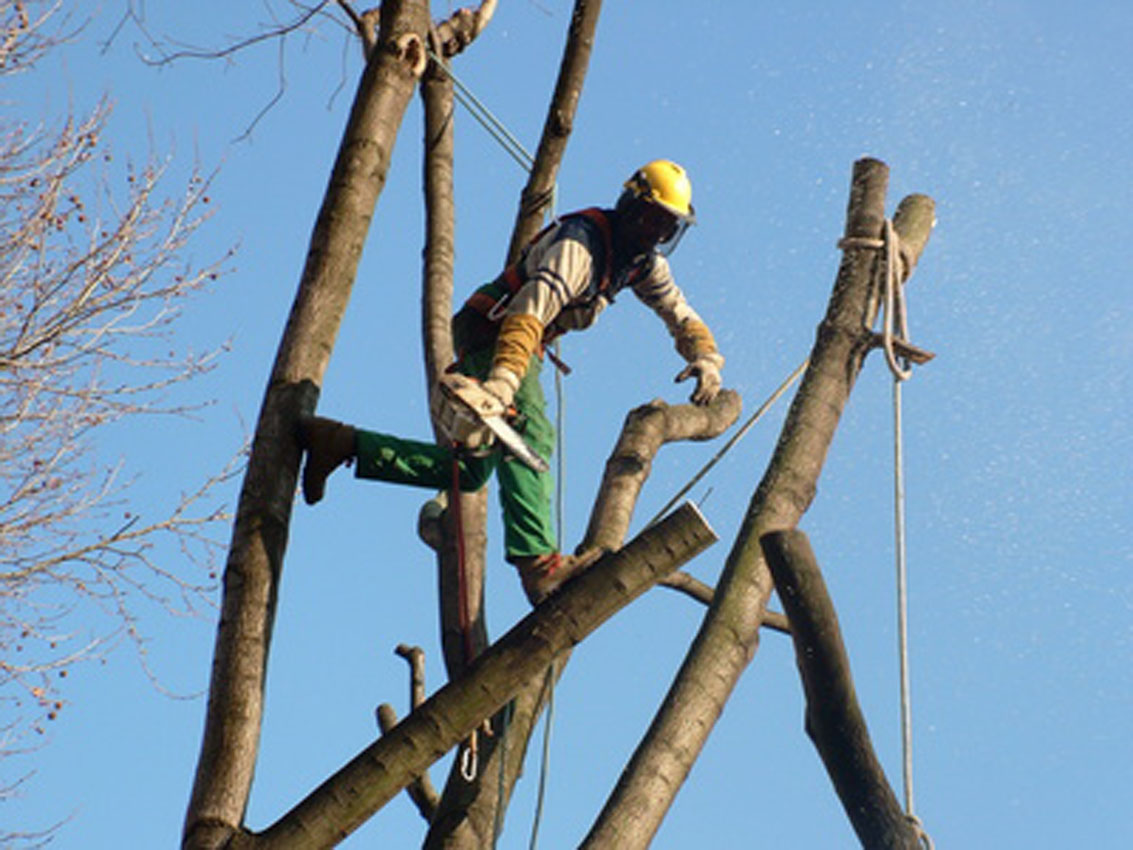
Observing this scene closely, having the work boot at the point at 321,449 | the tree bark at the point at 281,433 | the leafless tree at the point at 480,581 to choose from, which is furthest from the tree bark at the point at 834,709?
the tree bark at the point at 281,433

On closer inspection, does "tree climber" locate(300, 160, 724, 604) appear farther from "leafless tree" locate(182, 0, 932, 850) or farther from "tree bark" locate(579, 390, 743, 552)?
"tree bark" locate(579, 390, 743, 552)

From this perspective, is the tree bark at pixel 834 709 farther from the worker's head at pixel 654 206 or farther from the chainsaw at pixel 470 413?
the worker's head at pixel 654 206

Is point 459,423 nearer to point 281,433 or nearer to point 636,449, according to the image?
point 281,433

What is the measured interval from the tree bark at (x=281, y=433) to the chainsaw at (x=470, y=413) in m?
0.37

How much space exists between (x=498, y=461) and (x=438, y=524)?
2.61 ft

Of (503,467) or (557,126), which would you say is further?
(557,126)

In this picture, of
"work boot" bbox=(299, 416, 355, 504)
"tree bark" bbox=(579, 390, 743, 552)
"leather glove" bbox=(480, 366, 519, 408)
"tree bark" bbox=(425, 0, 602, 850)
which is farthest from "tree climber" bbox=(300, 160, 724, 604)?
"tree bark" bbox=(579, 390, 743, 552)

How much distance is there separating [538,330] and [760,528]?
86cm

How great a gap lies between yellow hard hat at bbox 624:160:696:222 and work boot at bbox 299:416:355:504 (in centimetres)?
132

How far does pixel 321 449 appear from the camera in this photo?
14.0 feet

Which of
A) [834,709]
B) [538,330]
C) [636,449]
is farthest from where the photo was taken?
[636,449]

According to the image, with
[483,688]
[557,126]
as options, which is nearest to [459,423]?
[483,688]

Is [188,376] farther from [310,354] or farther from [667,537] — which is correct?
[667,537]

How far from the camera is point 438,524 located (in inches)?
226
